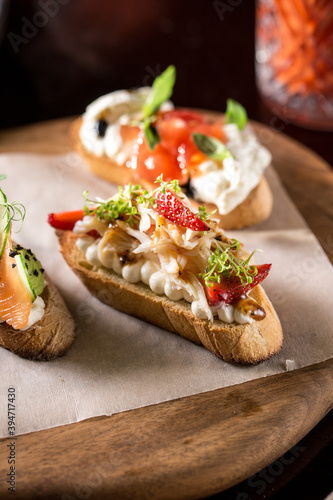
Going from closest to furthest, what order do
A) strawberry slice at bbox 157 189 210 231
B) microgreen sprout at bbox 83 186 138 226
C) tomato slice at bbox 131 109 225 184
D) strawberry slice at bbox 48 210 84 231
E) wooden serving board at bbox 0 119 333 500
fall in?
wooden serving board at bbox 0 119 333 500 < strawberry slice at bbox 157 189 210 231 < microgreen sprout at bbox 83 186 138 226 < strawberry slice at bbox 48 210 84 231 < tomato slice at bbox 131 109 225 184

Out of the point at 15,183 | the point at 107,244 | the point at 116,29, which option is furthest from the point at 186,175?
the point at 116,29

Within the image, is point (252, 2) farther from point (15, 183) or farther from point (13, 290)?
point (13, 290)

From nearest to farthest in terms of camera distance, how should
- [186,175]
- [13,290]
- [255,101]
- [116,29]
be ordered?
[13,290] → [186,175] → [255,101] → [116,29]

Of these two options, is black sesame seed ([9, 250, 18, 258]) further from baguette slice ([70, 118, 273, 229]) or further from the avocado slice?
baguette slice ([70, 118, 273, 229])

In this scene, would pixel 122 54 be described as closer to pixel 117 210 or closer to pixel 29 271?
pixel 117 210

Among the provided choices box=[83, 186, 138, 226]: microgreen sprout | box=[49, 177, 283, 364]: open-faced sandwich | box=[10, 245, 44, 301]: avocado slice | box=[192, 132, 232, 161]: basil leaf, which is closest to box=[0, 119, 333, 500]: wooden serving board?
box=[49, 177, 283, 364]: open-faced sandwich

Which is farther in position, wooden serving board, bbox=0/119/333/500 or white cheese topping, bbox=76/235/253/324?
white cheese topping, bbox=76/235/253/324

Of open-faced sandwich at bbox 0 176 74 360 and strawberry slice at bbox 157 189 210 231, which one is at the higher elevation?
strawberry slice at bbox 157 189 210 231

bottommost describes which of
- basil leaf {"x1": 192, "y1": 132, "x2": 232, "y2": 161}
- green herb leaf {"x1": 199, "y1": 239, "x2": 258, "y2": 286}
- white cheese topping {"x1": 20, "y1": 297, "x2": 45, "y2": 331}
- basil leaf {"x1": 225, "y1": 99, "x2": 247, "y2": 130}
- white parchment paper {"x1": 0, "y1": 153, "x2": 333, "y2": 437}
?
white parchment paper {"x1": 0, "y1": 153, "x2": 333, "y2": 437}
